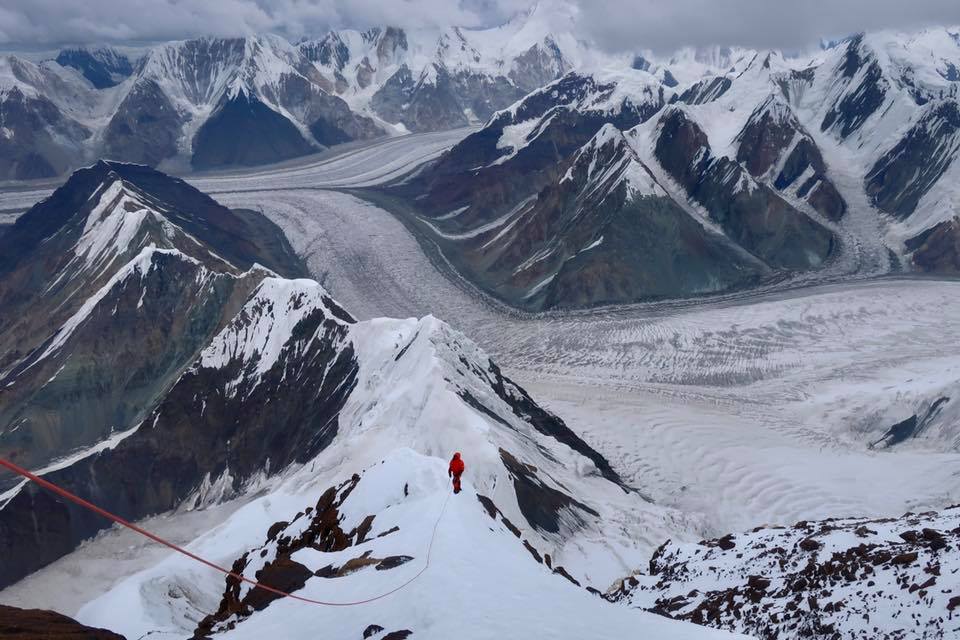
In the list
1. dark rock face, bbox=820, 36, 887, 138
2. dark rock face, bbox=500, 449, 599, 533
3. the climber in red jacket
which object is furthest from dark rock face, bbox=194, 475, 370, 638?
dark rock face, bbox=820, 36, 887, 138

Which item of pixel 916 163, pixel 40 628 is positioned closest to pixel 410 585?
pixel 40 628

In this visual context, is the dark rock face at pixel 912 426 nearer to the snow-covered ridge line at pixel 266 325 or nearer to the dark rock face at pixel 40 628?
the snow-covered ridge line at pixel 266 325

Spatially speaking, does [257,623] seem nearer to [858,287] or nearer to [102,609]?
[102,609]

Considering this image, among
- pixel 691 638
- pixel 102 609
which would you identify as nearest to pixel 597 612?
pixel 691 638

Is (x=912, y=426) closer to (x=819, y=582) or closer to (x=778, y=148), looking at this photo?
(x=819, y=582)

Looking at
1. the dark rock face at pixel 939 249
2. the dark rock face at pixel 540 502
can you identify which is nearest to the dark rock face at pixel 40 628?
the dark rock face at pixel 540 502
